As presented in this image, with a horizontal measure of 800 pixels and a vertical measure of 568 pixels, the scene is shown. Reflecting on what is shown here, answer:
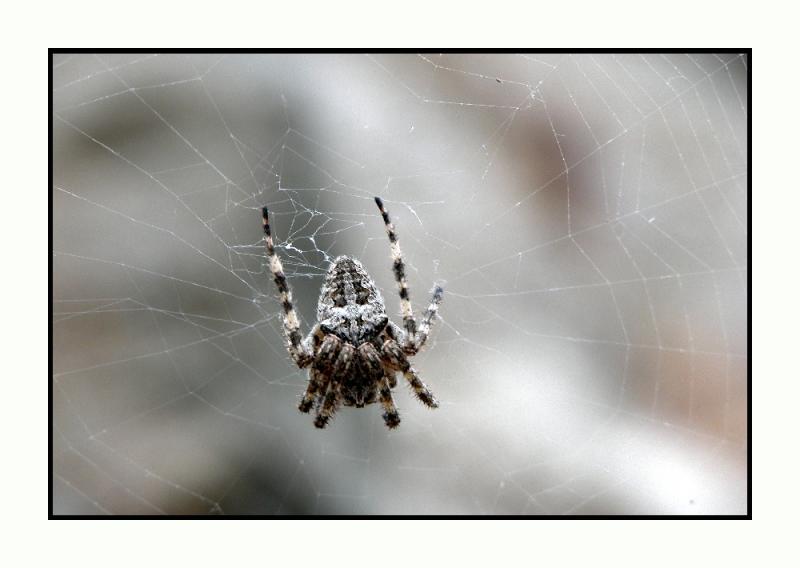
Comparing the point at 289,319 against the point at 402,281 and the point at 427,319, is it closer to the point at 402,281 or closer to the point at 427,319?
the point at 402,281

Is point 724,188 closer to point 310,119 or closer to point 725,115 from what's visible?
point 725,115

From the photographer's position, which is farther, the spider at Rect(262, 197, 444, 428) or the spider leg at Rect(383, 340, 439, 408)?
the spider leg at Rect(383, 340, 439, 408)

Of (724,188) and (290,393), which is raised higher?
(724,188)

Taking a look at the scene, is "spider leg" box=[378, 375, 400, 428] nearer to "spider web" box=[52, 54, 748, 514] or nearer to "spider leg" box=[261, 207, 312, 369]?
"spider leg" box=[261, 207, 312, 369]

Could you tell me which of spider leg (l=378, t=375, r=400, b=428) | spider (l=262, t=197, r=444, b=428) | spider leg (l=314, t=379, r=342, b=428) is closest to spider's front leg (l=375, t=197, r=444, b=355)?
spider (l=262, t=197, r=444, b=428)

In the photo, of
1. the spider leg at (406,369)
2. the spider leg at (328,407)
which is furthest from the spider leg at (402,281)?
the spider leg at (328,407)

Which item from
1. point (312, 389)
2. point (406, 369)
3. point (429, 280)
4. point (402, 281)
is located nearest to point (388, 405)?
point (406, 369)

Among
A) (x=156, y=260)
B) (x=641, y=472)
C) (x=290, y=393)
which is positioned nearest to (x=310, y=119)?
(x=156, y=260)
